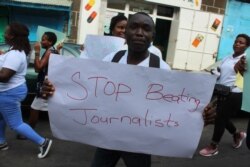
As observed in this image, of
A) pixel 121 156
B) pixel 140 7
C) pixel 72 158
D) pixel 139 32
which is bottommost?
pixel 72 158

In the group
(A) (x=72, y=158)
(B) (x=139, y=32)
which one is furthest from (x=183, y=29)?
(B) (x=139, y=32)

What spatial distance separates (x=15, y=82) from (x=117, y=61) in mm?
2329

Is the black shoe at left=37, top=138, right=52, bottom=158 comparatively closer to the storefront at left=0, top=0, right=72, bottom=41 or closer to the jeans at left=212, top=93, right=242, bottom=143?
the jeans at left=212, top=93, right=242, bottom=143

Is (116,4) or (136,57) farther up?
(116,4)

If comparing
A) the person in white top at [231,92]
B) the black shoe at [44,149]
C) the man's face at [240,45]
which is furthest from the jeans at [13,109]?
the man's face at [240,45]

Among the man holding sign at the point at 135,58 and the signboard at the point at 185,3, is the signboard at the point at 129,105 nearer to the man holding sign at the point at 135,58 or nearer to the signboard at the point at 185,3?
the man holding sign at the point at 135,58

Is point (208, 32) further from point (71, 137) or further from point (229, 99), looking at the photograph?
point (71, 137)

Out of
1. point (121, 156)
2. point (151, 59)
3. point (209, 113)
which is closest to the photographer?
point (209, 113)

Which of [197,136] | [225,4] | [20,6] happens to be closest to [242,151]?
[197,136]

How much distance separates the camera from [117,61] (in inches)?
118

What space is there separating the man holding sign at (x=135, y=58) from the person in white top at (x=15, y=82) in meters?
2.06

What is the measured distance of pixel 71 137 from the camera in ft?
9.62

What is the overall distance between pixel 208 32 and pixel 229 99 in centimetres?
798

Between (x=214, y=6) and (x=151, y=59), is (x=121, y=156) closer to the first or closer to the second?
(x=151, y=59)
